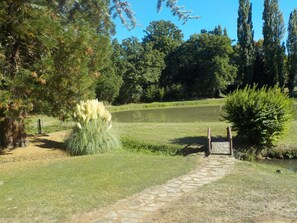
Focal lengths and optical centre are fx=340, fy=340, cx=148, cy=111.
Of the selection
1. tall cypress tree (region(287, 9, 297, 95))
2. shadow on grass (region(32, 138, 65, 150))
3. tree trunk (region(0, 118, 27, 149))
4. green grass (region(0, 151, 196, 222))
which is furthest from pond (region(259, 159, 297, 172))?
tall cypress tree (region(287, 9, 297, 95))

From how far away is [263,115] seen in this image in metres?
11.5

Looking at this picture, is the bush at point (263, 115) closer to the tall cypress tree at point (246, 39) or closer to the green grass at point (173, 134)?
the green grass at point (173, 134)

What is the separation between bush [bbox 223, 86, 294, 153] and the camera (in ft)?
37.8

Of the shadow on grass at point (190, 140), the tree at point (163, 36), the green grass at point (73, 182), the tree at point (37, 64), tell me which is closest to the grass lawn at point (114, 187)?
the green grass at point (73, 182)

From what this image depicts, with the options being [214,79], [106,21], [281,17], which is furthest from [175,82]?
[106,21]

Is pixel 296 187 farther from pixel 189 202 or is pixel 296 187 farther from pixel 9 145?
pixel 9 145

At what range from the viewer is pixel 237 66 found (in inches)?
2044

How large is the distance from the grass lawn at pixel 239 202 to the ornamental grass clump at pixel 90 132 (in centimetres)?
518

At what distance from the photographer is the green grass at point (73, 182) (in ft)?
17.2

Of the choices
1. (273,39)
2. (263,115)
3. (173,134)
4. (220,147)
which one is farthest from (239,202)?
(273,39)

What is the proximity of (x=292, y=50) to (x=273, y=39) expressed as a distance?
3.07 m

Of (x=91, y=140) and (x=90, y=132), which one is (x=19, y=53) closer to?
(x=90, y=132)

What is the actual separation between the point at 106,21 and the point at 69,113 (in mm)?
9143

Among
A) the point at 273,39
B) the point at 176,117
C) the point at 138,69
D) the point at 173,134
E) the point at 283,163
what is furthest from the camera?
the point at 138,69
